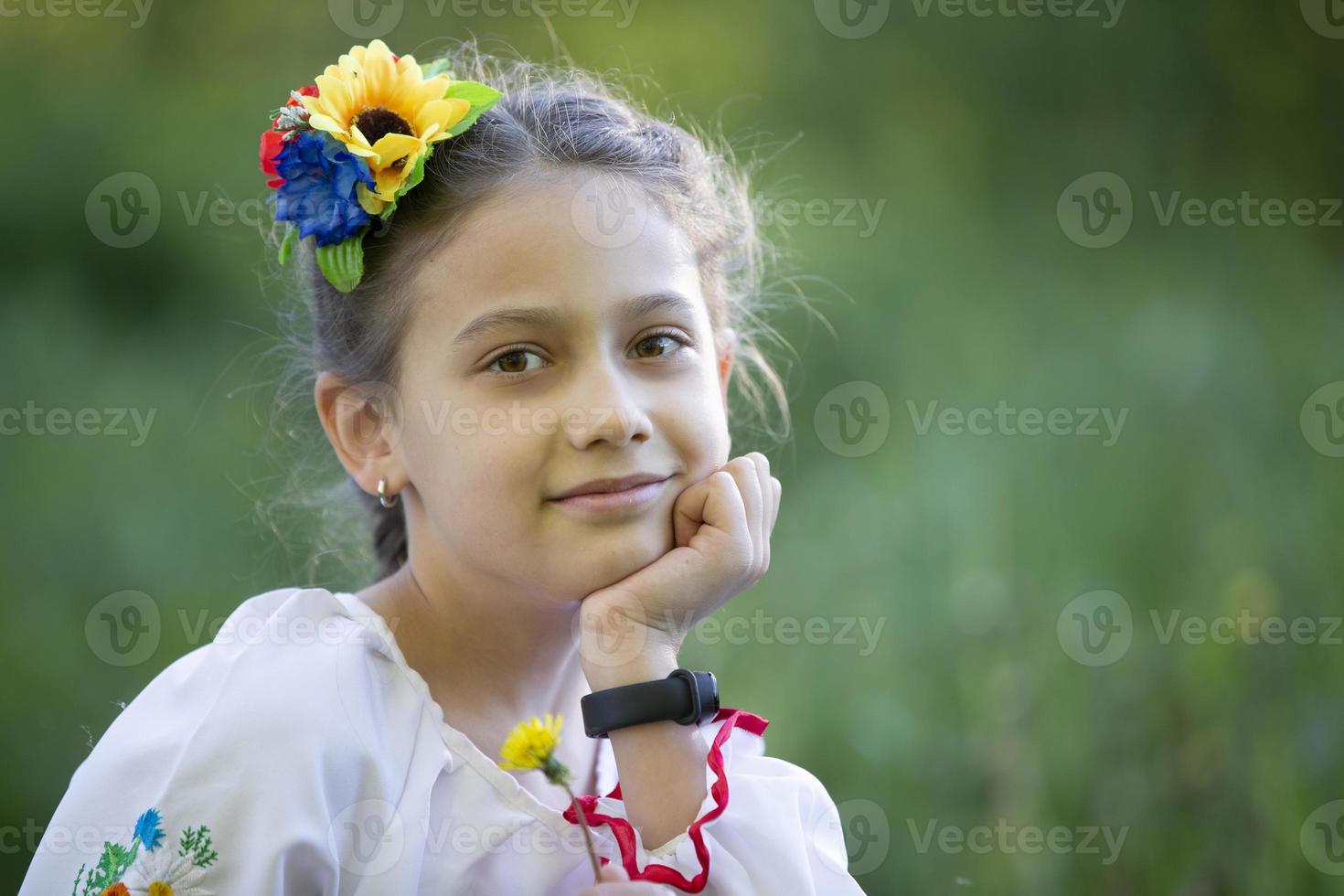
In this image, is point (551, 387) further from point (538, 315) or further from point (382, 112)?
point (382, 112)

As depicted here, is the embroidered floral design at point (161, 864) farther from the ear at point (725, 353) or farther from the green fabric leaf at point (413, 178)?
the ear at point (725, 353)

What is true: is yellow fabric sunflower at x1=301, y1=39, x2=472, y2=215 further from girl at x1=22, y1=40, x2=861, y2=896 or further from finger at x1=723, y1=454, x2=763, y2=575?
finger at x1=723, y1=454, x2=763, y2=575

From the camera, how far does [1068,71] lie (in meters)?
4.46

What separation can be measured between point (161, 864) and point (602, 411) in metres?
0.78

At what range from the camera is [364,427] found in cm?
193

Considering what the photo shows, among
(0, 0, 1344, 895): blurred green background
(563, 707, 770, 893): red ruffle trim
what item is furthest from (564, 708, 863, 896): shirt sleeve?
(0, 0, 1344, 895): blurred green background

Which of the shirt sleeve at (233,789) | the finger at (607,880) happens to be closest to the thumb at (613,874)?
the finger at (607,880)

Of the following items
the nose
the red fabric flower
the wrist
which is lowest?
the wrist

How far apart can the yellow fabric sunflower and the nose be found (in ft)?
1.35

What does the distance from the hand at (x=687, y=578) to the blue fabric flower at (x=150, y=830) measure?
1.86 feet

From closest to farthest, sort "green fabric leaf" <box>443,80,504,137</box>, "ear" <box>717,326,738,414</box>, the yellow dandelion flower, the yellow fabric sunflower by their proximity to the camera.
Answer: the yellow dandelion flower, the yellow fabric sunflower, "green fabric leaf" <box>443,80,504,137</box>, "ear" <box>717,326,738,414</box>

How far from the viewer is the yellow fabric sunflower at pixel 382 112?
1785 millimetres

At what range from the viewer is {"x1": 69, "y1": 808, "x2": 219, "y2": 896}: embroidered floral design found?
Answer: 1.51 m

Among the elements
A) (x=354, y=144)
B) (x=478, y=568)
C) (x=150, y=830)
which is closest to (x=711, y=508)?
(x=478, y=568)
